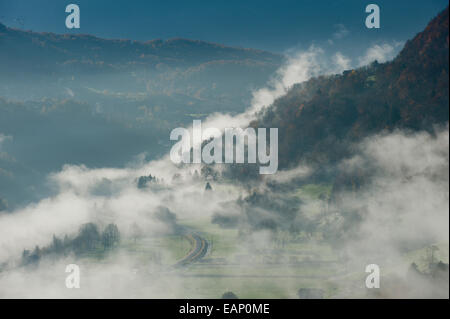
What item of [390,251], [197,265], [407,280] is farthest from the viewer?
[197,265]

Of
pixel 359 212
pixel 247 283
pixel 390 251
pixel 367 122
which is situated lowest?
pixel 247 283

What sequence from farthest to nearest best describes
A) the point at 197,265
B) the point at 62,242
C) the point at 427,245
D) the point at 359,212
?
1. the point at 62,242
2. the point at 359,212
3. the point at 197,265
4. the point at 427,245

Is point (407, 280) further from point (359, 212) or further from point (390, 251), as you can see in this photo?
point (359, 212)

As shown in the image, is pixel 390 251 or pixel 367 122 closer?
pixel 390 251
